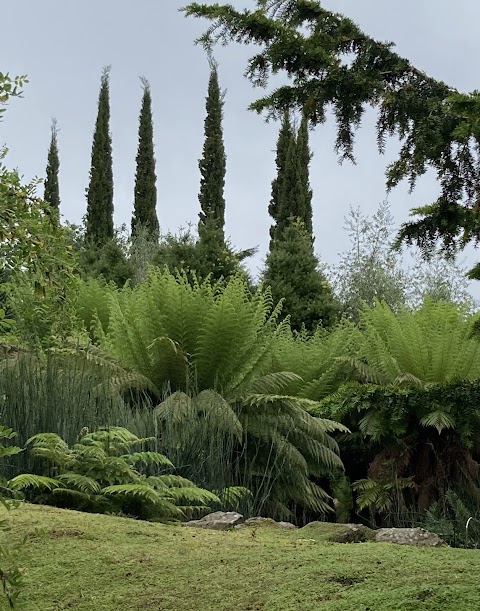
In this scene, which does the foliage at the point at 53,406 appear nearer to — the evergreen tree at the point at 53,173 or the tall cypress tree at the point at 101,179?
the tall cypress tree at the point at 101,179

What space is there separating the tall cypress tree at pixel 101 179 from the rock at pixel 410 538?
21.3 meters

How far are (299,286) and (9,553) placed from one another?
9262 millimetres

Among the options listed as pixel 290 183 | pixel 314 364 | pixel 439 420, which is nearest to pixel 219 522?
pixel 439 420

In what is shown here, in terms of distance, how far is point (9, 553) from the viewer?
7.23 feet

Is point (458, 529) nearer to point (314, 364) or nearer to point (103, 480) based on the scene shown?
point (103, 480)

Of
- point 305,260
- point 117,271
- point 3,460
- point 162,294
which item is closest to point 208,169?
point 117,271

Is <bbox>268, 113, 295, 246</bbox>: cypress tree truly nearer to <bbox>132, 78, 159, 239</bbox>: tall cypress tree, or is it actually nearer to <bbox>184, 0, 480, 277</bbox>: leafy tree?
<bbox>132, 78, 159, 239</bbox>: tall cypress tree

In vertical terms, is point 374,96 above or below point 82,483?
above

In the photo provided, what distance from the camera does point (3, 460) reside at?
4133mm

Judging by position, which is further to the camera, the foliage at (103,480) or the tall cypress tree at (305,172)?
the tall cypress tree at (305,172)

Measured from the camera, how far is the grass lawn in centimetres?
224

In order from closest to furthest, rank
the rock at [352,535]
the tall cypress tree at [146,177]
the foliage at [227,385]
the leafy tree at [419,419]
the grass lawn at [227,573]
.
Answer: the grass lawn at [227,573] < the rock at [352,535] < the foliage at [227,385] < the leafy tree at [419,419] < the tall cypress tree at [146,177]

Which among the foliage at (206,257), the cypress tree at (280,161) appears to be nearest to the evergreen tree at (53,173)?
the cypress tree at (280,161)

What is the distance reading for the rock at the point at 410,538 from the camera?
3.28 meters
